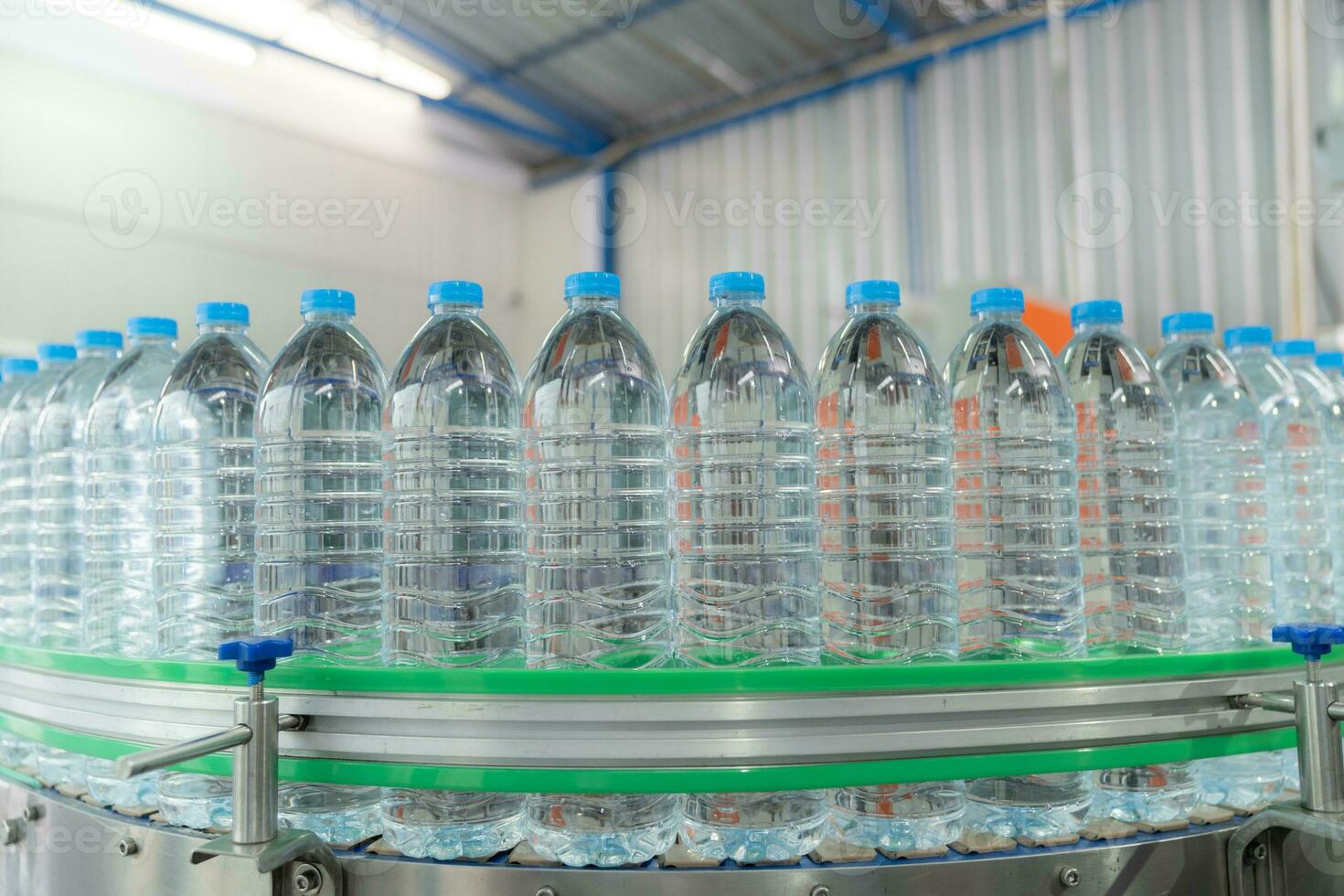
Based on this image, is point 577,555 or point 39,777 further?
point 39,777

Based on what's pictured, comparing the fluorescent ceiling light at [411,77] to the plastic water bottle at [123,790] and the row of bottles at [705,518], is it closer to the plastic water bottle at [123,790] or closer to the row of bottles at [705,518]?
the row of bottles at [705,518]

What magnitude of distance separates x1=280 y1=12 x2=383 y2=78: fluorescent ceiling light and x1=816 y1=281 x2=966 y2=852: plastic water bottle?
253 inches

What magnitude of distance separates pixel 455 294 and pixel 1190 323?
129 centimetres

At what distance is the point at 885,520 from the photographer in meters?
1.40

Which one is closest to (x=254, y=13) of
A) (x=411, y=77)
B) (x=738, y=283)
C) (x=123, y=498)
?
(x=411, y=77)

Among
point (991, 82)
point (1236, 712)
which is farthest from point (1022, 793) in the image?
point (991, 82)

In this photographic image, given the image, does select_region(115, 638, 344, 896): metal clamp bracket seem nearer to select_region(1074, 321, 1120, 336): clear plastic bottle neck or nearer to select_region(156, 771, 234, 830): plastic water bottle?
select_region(156, 771, 234, 830): plastic water bottle

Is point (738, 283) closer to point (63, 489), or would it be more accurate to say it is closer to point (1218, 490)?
point (1218, 490)

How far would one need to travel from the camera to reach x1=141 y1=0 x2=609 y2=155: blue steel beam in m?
5.95

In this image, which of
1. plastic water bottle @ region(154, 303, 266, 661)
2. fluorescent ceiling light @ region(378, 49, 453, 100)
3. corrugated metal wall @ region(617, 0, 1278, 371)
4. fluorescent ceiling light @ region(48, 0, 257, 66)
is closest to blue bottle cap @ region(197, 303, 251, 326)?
plastic water bottle @ region(154, 303, 266, 661)

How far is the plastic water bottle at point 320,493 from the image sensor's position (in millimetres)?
1426

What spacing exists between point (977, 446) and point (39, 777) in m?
1.70

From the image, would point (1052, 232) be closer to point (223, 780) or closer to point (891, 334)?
point (891, 334)

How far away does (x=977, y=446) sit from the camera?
1.56 meters
